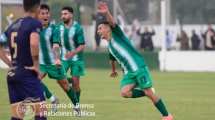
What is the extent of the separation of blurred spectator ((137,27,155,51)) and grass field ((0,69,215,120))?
735cm

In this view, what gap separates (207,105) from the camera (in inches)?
730

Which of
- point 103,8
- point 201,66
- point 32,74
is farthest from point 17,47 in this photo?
point 201,66

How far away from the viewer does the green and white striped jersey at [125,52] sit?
1449 centimetres

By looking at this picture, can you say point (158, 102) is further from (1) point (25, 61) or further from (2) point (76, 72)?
(1) point (25, 61)

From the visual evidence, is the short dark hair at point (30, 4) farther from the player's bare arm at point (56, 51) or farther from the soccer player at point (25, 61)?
the player's bare arm at point (56, 51)

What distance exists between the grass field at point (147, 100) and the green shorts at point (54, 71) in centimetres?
104

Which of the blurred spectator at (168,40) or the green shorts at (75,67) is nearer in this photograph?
the green shorts at (75,67)

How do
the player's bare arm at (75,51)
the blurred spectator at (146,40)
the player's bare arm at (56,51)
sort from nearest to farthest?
the player's bare arm at (56,51), the player's bare arm at (75,51), the blurred spectator at (146,40)

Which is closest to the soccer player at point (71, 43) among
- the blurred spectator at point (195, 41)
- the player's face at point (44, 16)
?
the player's face at point (44, 16)

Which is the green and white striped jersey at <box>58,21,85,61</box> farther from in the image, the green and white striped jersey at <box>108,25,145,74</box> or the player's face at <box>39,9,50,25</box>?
the green and white striped jersey at <box>108,25,145,74</box>

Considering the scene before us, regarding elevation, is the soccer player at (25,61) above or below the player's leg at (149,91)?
above

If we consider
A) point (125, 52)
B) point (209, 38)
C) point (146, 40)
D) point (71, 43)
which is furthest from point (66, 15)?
point (146, 40)

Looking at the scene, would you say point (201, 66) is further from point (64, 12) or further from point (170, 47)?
point (64, 12)

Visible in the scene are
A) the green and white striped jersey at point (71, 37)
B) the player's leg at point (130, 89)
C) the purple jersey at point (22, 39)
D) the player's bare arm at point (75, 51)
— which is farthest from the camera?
the green and white striped jersey at point (71, 37)
